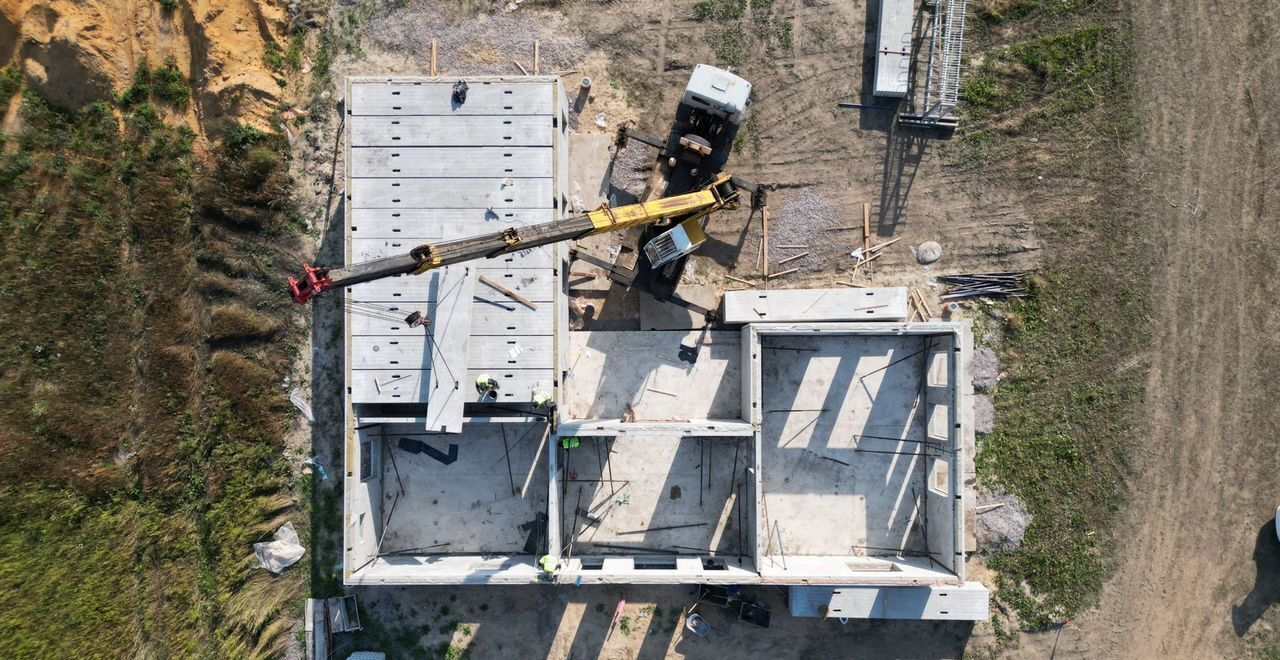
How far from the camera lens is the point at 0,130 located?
15.3 meters

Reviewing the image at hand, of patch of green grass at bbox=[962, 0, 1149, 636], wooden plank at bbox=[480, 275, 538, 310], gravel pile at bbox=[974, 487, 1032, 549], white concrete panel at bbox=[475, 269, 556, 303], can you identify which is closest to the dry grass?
wooden plank at bbox=[480, 275, 538, 310]

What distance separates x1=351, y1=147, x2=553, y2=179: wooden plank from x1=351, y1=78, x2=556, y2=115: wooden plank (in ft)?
2.70

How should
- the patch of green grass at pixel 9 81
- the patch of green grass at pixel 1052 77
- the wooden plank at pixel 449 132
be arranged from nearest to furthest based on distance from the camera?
the wooden plank at pixel 449 132 → the patch of green grass at pixel 9 81 → the patch of green grass at pixel 1052 77

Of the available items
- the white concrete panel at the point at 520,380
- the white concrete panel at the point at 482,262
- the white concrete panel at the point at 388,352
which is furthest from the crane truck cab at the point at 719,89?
the white concrete panel at the point at 388,352

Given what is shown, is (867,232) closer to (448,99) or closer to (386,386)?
(448,99)

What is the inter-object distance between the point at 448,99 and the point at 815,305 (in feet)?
31.8

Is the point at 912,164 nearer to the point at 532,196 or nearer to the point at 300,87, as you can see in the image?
the point at 532,196

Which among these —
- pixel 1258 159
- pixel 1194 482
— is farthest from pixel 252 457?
pixel 1258 159

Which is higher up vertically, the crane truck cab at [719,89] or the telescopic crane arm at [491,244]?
the crane truck cab at [719,89]

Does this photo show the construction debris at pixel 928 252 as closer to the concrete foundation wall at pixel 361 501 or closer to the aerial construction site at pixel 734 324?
the aerial construction site at pixel 734 324

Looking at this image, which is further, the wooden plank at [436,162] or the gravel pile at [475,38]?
the gravel pile at [475,38]

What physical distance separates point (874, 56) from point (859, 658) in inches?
597

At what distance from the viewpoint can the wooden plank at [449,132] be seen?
552 inches

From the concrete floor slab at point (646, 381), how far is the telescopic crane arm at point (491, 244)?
11.8ft
